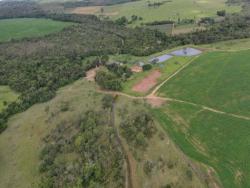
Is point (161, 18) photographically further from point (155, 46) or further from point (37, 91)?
point (37, 91)

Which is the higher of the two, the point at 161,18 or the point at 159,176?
the point at 161,18

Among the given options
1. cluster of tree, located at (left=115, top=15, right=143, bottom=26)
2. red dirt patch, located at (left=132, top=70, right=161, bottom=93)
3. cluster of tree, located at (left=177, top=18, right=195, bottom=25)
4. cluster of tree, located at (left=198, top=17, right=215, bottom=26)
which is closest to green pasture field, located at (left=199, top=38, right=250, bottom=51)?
red dirt patch, located at (left=132, top=70, right=161, bottom=93)

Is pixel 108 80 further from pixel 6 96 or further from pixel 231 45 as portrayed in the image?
pixel 231 45

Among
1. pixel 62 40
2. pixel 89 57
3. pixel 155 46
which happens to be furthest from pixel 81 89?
pixel 62 40

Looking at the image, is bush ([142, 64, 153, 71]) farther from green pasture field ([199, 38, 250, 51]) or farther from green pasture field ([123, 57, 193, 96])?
green pasture field ([199, 38, 250, 51])

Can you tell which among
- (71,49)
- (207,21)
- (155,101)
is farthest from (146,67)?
(207,21)

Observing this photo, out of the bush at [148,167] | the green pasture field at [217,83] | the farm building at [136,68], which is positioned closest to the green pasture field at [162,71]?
the farm building at [136,68]

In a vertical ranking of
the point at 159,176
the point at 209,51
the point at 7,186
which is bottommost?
the point at 7,186
